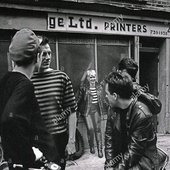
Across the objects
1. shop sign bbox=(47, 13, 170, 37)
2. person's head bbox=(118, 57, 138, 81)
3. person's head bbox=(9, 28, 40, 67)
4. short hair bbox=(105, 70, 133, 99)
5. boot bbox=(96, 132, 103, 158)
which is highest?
shop sign bbox=(47, 13, 170, 37)

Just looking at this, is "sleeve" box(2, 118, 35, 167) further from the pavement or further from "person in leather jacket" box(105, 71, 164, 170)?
the pavement

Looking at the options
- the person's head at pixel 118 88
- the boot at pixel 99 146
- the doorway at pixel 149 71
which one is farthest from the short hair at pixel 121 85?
the doorway at pixel 149 71

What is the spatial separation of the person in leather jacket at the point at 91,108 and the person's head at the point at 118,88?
170 inches

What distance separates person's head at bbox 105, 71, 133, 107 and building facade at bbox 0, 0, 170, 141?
163 inches

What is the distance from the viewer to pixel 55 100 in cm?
326

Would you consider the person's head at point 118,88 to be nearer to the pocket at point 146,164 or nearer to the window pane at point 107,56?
the pocket at point 146,164

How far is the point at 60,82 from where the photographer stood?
131 inches

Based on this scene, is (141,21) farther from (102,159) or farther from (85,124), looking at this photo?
(102,159)

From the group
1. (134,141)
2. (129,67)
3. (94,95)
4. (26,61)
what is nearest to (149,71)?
(94,95)

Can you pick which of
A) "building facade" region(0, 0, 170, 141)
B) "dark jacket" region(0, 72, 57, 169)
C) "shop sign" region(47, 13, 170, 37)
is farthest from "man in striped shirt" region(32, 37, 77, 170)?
"shop sign" region(47, 13, 170, 37)

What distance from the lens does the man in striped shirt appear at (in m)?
3.23

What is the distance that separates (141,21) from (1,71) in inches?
176

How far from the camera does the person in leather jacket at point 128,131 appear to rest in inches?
98.6

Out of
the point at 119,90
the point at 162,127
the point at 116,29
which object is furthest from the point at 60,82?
the point at 162,127
